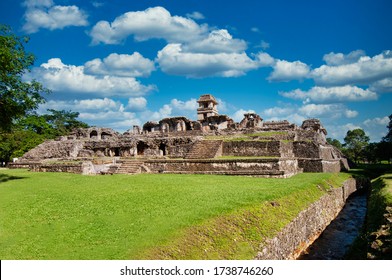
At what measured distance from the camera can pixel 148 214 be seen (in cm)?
899

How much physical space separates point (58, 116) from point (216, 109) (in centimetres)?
3509

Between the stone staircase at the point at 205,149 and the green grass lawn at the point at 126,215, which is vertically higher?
the stone staircase at the point at 205,149

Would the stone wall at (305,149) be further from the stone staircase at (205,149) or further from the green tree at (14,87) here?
the green tree at (14,87)

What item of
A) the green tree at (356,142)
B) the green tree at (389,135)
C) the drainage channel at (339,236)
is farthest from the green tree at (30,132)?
the green tree at (356,142)

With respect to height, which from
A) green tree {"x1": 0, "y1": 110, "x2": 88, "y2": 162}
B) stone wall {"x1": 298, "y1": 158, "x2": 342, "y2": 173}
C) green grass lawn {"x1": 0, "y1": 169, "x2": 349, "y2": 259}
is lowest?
green grass lawn {"x1": 0, "y1": 169, "x2": 349, "y2": 259}

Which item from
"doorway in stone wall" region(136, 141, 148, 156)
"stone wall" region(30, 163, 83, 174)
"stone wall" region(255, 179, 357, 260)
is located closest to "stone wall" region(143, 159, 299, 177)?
"stone wall" region(255, 179, 357, 260)

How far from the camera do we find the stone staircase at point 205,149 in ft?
71.3

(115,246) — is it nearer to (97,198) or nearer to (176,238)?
(176,238)

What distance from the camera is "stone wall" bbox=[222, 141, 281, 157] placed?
21.3m

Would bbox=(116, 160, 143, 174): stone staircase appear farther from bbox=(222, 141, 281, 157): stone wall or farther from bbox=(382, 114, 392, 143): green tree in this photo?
bbox=(382, 114, 392, 143): green tree

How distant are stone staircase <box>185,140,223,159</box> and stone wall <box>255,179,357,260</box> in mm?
7810

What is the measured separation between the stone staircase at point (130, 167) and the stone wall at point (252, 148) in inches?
235
